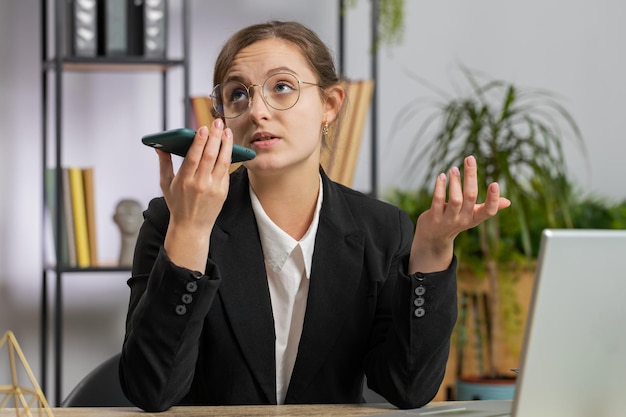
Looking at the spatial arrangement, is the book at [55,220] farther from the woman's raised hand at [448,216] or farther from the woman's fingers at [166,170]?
the woman's raised hand at [448,216]

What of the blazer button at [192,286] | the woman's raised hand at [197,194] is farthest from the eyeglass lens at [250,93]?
the blazer button at [192,286]

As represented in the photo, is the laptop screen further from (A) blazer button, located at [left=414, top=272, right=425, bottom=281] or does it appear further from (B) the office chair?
(B) the office chair

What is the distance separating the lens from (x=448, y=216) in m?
1.25

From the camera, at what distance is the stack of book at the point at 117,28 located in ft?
9.29

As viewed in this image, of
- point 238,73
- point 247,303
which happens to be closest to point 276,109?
point 238,73

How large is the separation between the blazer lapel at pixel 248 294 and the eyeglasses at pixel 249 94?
0.59 feet

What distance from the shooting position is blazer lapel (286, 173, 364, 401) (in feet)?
4.91

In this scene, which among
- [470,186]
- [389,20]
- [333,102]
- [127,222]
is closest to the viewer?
[470,186]

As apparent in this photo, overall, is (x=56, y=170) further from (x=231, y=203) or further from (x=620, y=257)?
(x=620, y=257)

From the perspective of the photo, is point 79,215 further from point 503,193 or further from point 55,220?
Answer: point 503,193

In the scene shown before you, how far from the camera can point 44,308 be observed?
3010mm

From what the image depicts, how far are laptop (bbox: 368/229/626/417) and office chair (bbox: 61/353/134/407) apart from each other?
0.79 m

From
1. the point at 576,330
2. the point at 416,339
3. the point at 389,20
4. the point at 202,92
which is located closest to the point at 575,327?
the point at 576,330

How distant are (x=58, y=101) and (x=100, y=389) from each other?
143 centimetres
